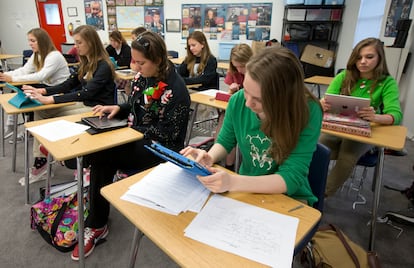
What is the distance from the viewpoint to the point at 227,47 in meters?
6.47

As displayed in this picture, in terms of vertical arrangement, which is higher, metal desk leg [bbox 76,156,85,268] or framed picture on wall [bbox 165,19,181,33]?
framed picture on wall [bbox 165,19,181,33]

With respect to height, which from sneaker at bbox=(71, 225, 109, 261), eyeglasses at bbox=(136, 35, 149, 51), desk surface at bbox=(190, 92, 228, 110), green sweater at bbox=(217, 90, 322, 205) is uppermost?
eyeglasses at bbox=(136, 35, 149, 51)

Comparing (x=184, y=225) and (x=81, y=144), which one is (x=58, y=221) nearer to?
(x=81, y=144)

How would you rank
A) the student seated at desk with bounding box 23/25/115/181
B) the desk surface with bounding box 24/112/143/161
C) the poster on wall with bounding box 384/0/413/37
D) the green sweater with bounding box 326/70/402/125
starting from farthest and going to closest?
1. the poster on wall with bounding box 384/0/413/37
2. the student seated at desk with bounding box 23/25/115/181
3. the green sweater with bounding box 326/70/402/125
4. the desk surface with bounding box 24/112/143/161

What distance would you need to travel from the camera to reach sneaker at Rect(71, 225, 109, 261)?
160 cm

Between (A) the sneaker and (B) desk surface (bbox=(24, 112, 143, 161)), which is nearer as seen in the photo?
(B) desk surface (bbox=(24, 112, 143, 161))

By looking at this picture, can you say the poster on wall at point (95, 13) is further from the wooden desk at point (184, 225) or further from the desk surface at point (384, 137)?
the wooden desk at point (184, 225)

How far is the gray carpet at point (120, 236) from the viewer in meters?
1.59

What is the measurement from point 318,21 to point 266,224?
5.99m

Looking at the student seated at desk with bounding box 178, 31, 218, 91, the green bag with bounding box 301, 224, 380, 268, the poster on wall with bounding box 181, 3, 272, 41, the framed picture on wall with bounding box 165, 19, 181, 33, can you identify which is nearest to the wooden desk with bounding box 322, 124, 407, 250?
the green bag with bounding box 301, 224, 380, 268

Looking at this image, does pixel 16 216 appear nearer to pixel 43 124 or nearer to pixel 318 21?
pixel 43 124

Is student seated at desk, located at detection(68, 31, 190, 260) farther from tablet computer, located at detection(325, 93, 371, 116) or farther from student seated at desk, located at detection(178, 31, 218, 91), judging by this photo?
student seated at desk, located at detection(178, 31, 218, 91)

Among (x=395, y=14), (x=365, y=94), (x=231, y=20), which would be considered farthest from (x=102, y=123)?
(x=231, y=20)

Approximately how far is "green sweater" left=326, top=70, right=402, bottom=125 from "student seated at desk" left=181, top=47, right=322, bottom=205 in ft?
3.63
